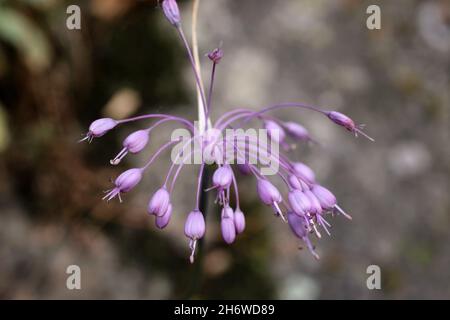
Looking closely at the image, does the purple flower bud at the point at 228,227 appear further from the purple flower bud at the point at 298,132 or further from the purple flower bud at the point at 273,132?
the purple flower bud at the point at 298,132

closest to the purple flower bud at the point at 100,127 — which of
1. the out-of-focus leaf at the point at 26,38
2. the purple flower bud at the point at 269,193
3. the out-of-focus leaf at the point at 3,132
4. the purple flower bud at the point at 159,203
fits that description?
the purple flower bud at the point at 159,203

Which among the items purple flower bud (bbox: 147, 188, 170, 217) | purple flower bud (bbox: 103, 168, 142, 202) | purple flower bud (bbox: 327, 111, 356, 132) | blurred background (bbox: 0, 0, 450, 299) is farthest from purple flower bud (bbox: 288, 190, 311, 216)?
blurred background (bbox: 0, 0, 450, 299)

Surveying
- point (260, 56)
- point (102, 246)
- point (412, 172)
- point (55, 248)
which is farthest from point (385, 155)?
point (55, 248)

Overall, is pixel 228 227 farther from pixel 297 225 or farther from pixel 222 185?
pixel 297 225

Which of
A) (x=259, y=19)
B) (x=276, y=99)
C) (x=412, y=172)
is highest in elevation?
(x=259, y=19)

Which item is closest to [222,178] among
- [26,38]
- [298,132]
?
[298,132]

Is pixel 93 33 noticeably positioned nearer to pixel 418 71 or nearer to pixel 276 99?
pixel 276 99
